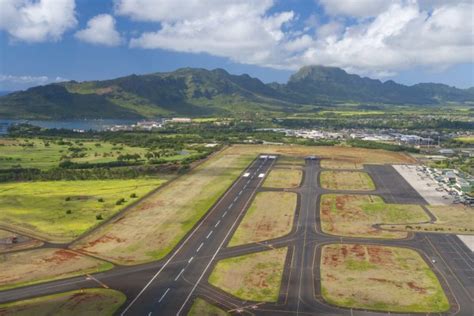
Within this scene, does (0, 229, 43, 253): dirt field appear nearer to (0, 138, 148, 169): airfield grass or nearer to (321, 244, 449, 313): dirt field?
(321, 244, 449, 313): dirt field

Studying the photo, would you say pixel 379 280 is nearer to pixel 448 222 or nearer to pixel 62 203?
pixel 448 222

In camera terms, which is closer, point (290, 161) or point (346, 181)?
point (346, 181)

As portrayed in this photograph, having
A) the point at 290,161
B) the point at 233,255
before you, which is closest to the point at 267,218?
the point at 233,255

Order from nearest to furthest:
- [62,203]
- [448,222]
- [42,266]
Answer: [42,266] → [448,222] → [62,203]

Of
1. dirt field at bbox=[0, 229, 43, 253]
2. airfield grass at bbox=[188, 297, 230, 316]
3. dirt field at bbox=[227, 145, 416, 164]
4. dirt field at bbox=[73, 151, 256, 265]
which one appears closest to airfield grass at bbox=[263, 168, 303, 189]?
dirt field at bbox=[73, 151, 256, 265]

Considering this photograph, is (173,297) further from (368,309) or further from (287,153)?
(287,153)

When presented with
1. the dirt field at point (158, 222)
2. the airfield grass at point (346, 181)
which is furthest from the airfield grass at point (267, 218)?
the airfield grass at point (346, 181)
